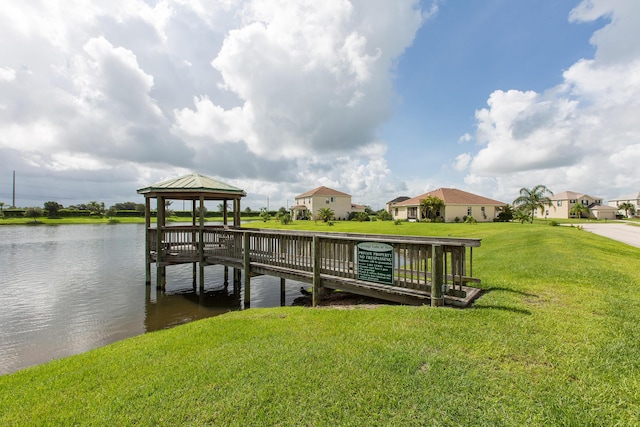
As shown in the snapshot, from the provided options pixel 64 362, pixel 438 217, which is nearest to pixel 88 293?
pixel 64 362

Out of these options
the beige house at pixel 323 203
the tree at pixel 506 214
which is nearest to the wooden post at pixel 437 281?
the tree at pixel 506 214

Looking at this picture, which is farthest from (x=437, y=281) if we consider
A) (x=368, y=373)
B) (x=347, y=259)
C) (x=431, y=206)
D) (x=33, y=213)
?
(x=33, y=213)

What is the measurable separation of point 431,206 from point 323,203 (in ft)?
86.5

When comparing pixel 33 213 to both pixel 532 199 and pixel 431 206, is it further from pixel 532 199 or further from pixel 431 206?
pixel 532 199

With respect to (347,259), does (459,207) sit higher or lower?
higher

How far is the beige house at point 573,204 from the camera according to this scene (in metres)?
60.2

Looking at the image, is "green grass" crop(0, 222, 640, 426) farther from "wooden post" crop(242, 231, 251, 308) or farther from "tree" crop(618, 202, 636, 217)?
"tree" crop(618, 202, 636, 217)

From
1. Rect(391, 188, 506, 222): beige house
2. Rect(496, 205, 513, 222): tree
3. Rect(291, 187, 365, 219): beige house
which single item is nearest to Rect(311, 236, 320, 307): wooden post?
Rect(391, 188, 506, 222): beige house

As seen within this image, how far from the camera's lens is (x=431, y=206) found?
4353cm

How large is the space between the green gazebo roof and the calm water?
4.21 metres

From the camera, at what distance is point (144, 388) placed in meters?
3.62

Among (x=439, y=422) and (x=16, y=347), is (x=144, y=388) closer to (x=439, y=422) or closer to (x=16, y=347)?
(x=439, y=422)

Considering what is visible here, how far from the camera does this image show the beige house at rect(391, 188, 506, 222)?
4529 cm

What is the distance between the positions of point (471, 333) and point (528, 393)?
143cm
